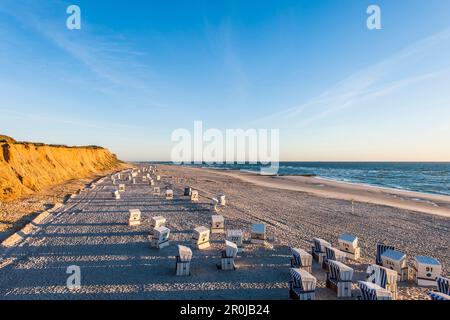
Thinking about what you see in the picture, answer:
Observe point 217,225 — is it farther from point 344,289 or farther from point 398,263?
point 398,263

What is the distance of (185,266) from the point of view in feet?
29.9

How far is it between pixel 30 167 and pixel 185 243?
26761 mm

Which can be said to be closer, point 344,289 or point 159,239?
point 344,289

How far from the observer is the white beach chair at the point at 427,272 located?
28.0 feet

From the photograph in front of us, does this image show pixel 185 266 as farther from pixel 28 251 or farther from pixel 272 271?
pixel 28 251

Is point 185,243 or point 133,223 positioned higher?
point 133,223

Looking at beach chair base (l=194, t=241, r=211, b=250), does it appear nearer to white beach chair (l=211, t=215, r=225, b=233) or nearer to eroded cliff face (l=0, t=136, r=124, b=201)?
white beach chair (l=211, t=215, r=225, b=233)

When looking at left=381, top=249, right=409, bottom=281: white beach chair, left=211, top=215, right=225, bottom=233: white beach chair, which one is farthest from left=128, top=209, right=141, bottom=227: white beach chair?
left=381, top=249, right=409, bottom=281: white beach chair

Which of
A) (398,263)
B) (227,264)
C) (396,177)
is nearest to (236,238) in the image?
(227,264)

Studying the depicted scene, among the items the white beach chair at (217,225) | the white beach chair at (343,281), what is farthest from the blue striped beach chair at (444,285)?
the white beach chair at (217,225)

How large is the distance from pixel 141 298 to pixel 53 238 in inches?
333

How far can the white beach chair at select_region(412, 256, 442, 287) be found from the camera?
8.52m

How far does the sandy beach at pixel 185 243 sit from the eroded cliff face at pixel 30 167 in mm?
5768

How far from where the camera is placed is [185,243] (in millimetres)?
12516
